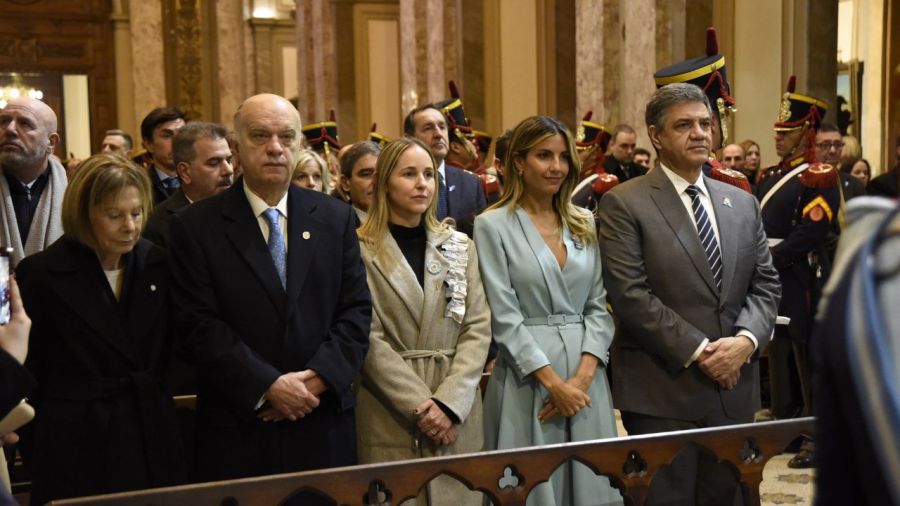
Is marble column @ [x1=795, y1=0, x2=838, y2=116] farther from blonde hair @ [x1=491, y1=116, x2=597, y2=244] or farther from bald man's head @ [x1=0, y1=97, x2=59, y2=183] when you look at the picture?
bald man's head @ [x1=0, y1=97, x2=59, y2=183]

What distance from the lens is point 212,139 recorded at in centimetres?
439

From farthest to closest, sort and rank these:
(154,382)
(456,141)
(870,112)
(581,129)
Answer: (870,112), (581,129), (456,141), (154,382)

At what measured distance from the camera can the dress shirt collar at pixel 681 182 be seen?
3.54 meters

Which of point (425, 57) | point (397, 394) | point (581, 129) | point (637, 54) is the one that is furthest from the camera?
point (425, 57)

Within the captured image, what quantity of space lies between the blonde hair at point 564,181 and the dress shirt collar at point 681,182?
301 millimetres

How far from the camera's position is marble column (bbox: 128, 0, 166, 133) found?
50.1 ft

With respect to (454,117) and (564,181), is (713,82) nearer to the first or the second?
(564,181)

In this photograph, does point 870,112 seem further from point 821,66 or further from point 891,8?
point 821,66

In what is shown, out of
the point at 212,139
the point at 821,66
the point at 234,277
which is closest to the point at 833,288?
the point at 234,277

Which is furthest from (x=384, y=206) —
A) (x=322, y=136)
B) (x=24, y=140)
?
(x=322, y=136)

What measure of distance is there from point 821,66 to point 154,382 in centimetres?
704

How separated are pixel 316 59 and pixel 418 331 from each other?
12.5 meters

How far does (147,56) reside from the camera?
1532 cm

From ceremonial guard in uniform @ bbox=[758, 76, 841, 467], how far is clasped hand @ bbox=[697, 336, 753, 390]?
241 cm
